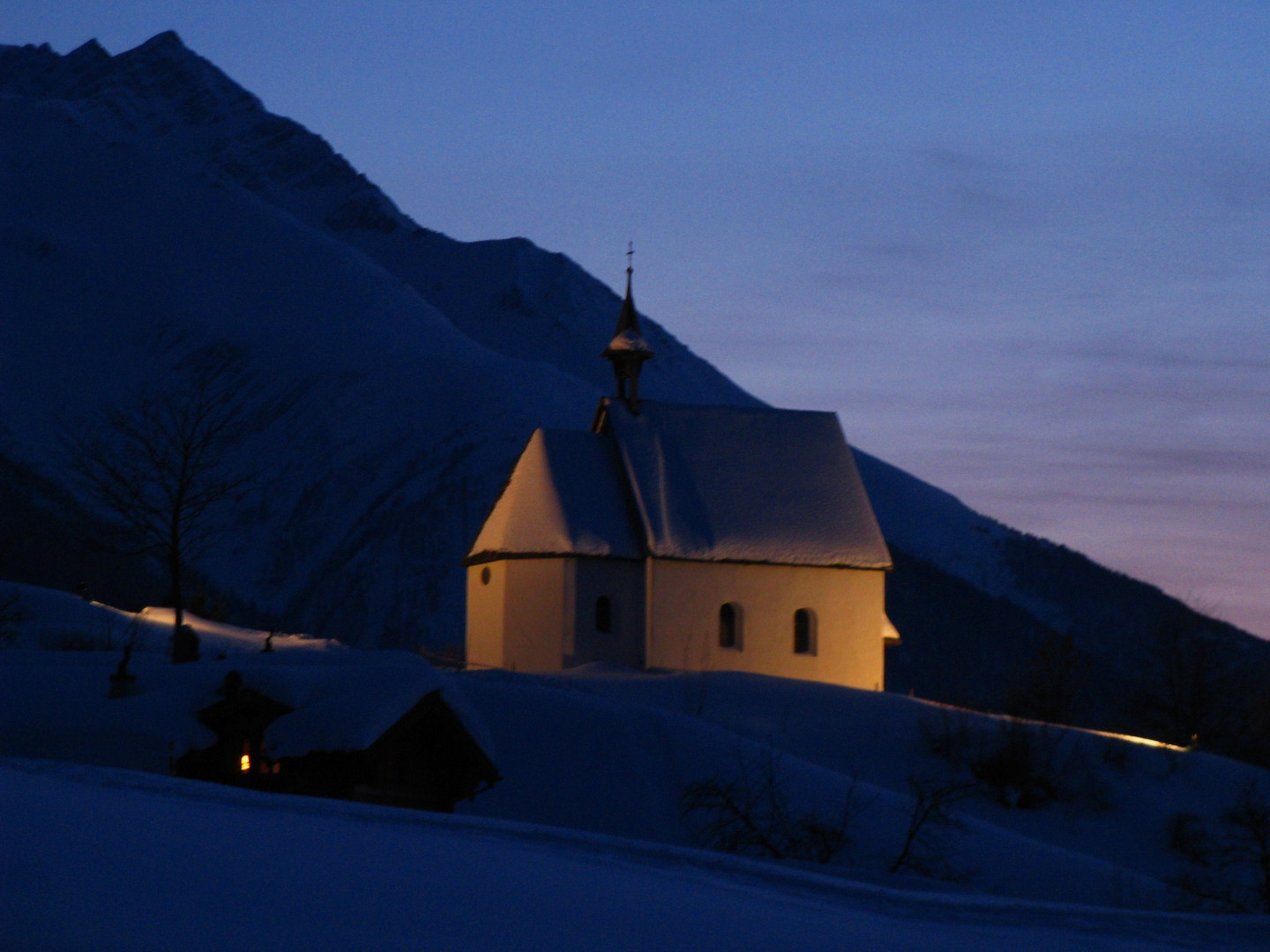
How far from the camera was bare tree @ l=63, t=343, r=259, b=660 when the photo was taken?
98.6ft

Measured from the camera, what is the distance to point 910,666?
117188 mm

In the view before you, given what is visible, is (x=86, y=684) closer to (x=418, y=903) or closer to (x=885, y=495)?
(x=418, y=903)

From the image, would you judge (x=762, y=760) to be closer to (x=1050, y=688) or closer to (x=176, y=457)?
(x=1050, y=688)

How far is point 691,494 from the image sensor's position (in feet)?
144

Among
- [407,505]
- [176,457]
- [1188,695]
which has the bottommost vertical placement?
[1188,695]

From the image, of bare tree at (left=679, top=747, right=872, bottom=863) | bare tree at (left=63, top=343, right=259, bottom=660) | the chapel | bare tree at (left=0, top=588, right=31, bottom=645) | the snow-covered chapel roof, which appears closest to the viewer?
bare tree at (left=679, top=747, right=872, bottom=863)

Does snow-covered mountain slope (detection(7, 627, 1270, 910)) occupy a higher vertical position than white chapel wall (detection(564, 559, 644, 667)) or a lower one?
lower

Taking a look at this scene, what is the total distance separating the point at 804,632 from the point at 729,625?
85.2 inches

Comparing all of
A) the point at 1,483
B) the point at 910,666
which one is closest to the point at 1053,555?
the point at 910,666

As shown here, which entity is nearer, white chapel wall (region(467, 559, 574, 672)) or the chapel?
white chapel wall (region(467, 559, 574, 672))

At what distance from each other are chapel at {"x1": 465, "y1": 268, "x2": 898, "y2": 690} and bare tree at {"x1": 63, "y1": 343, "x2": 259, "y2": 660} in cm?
809

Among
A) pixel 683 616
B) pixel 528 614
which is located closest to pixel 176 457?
pixel 528 614

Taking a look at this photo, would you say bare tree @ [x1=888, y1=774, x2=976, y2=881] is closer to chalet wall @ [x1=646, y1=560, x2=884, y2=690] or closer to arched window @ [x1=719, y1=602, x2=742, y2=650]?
chalet wall @ [x1=646, y1=560, x2=884, y2=690]

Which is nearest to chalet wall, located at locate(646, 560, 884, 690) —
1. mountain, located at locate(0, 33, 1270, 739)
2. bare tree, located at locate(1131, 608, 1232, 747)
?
bare tree, located at locate(1131, 608, 1232, 747)
